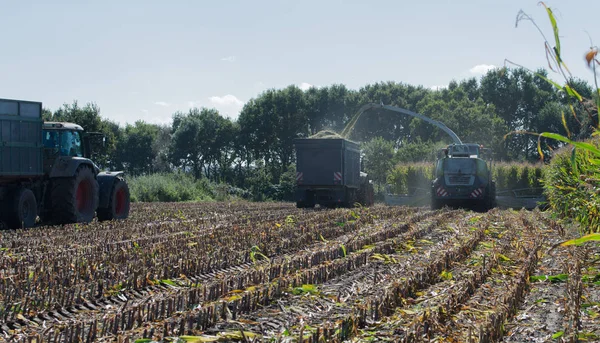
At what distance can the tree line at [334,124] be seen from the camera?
60250 millimetres

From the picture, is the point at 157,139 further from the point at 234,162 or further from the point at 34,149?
the point at 34,149

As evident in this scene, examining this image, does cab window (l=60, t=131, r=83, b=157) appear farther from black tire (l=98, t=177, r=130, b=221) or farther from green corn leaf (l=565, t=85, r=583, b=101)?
green corn leaf (l=565, t=85, r=583, b=101)

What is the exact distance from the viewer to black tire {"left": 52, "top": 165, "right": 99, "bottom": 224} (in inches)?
599

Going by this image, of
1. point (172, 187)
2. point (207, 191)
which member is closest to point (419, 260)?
point (172, 187)

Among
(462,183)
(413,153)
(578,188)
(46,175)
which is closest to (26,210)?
(46,175)

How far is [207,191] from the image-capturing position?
41.2 meters

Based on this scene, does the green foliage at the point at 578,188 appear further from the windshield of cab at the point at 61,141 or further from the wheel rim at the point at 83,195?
the windshield of cab at the point at 61,141

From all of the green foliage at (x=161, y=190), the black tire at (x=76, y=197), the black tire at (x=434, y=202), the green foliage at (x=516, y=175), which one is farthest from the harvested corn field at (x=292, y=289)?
the green foliage at (x=161, y=190)

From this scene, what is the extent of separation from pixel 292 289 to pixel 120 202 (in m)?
12.1

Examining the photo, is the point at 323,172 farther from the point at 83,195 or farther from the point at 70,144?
the point at 70,144

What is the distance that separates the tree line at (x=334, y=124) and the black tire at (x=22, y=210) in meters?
38.0

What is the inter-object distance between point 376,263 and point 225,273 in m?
2.36

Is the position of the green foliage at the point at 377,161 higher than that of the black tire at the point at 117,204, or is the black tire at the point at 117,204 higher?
the green foliage at the point at 377,161

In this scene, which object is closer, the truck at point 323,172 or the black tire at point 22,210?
the black tire at point 22,210
